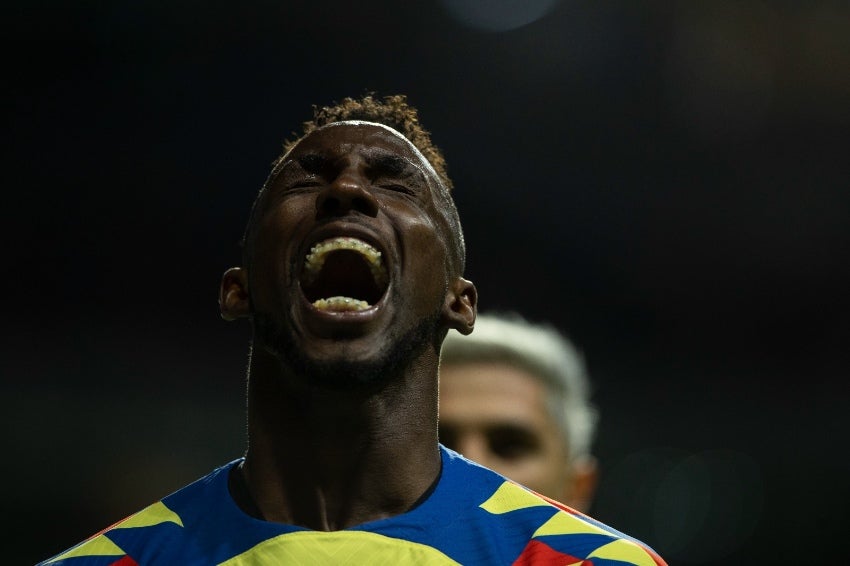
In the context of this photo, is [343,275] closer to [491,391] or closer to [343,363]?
[343,363]

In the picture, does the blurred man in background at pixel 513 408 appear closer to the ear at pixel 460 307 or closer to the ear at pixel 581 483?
the ear at pixel 581 483

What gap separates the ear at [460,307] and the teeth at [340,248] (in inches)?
8.2

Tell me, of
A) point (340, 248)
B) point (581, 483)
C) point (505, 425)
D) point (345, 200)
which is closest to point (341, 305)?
point (340, 248)

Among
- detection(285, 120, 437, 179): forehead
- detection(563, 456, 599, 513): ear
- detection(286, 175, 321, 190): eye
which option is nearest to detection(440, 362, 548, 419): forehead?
detection(563, 456, 599, 513): ear

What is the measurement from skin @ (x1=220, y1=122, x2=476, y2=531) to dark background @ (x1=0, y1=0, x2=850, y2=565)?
484 cm

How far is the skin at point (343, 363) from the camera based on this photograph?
95.5 inches

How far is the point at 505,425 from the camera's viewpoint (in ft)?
13.7

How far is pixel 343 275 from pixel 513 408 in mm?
1591

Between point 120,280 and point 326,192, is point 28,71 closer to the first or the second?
point 120,280

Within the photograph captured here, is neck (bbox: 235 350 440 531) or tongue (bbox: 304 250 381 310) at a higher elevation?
tongue (bbox: 304 250 381 310)

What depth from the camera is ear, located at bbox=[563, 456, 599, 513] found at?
4627 millimetres

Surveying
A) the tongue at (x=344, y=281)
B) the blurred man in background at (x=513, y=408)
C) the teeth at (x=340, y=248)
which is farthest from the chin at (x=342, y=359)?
the blurred man in background at (x=513, y=408)

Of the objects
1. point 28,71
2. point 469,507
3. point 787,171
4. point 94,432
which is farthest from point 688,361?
point 469,507

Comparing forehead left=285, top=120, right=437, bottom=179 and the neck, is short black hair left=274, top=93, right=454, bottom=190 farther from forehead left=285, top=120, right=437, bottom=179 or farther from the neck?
the neck
